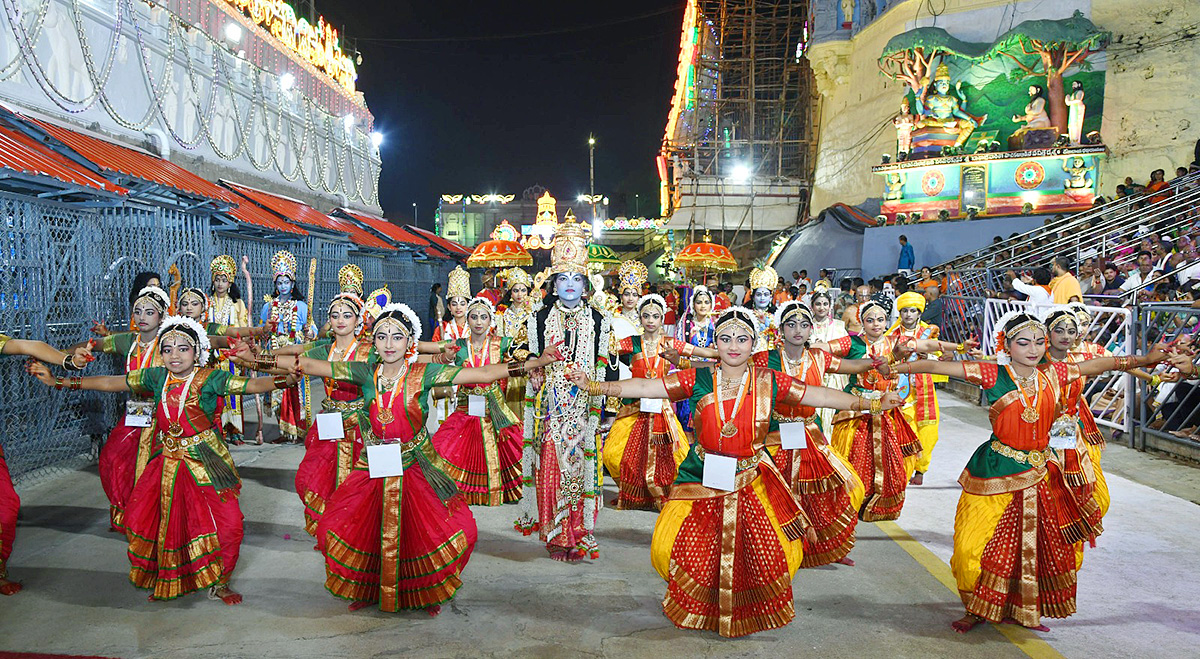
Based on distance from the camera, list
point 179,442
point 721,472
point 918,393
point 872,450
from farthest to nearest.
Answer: point 918,393 < point 872,450 < point 179,442 < point 721,472

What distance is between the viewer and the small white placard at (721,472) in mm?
4031

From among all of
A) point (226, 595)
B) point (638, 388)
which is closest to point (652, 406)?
point (638, 388)

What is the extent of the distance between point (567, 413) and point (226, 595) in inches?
91.8

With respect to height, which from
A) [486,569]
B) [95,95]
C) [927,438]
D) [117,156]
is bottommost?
[486,569]

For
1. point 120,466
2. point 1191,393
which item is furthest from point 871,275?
point 120,466

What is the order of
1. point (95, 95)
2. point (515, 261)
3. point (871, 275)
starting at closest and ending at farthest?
1. point (95, 95)
2. point (515, 261)
3. point (871, 275)

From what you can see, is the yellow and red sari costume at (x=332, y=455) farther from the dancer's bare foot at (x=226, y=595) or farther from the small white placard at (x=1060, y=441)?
the small white placard at (x=1060, y=441)

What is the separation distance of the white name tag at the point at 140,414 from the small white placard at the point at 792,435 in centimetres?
386

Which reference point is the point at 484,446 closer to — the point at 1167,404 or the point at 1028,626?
the point at 1028,626

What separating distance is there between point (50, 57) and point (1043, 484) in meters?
12.9

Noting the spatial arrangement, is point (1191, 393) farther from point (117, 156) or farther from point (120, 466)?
point (117, 156)

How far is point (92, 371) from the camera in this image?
28.1ft

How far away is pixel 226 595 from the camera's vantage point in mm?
4555

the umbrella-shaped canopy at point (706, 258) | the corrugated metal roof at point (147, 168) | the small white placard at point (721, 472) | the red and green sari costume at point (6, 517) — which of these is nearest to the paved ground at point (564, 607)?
the red and green sari costume at point (6, 517)
